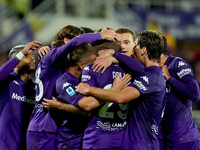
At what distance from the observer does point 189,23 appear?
18.2 m

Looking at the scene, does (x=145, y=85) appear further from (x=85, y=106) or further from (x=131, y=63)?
(x=85, y=106)

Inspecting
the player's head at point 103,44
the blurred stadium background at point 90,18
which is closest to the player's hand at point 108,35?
the player's head at point 103,44

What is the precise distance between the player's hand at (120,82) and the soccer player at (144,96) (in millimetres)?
38

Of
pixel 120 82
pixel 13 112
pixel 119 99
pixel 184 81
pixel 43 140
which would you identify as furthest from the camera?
pixel 13 112

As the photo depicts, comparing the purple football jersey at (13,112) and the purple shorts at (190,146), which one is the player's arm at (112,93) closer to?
the purple shorts at (190,146)

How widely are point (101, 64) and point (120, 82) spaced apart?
1.06ft

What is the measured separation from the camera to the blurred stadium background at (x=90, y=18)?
50.1ft

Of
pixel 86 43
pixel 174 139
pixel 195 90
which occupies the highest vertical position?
pixel 86 43

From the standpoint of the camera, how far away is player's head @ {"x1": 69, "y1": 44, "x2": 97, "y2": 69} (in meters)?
5.09

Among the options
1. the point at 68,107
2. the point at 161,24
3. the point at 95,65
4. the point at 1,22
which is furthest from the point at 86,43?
the point at 161,24

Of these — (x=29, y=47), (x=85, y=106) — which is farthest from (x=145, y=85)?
(x=29, y=47)

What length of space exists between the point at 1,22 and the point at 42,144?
36.8 feet

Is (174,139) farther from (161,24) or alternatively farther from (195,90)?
(161,24)

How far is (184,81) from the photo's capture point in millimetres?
5465
